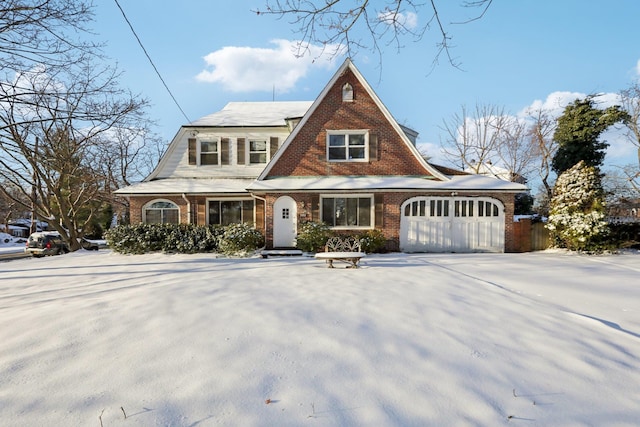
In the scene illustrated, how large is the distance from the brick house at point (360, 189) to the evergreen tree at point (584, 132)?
289 inches

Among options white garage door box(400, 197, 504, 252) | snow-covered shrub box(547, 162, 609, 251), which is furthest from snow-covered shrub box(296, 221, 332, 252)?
snow-covered shrub box(547, 162, 609, 251)

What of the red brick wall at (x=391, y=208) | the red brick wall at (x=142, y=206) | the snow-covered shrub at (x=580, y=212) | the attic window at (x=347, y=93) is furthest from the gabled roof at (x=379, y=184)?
the red brick wall at (x=142, y=206)

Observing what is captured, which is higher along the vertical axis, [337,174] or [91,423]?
[337,174]

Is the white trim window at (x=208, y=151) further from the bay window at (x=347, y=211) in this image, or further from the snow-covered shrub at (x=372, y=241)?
the snow-covered shrub at (x=372, y=241)

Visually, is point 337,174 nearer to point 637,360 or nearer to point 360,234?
point 360,234

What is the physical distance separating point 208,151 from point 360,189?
852cm

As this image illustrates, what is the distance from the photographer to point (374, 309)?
526 cm

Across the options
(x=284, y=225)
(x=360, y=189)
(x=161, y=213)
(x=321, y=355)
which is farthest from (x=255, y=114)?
(x=321, y=355)

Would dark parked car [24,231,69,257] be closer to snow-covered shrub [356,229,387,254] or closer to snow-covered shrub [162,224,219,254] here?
snow-covered shrub [162,224,219,254]

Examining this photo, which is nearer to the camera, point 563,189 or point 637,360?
point 637,360

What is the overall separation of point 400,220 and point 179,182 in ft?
35.9

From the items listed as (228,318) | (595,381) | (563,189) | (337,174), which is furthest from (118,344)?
(563,189)

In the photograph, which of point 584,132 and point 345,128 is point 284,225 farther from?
point 584,132

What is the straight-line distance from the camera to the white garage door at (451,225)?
1375 cm
